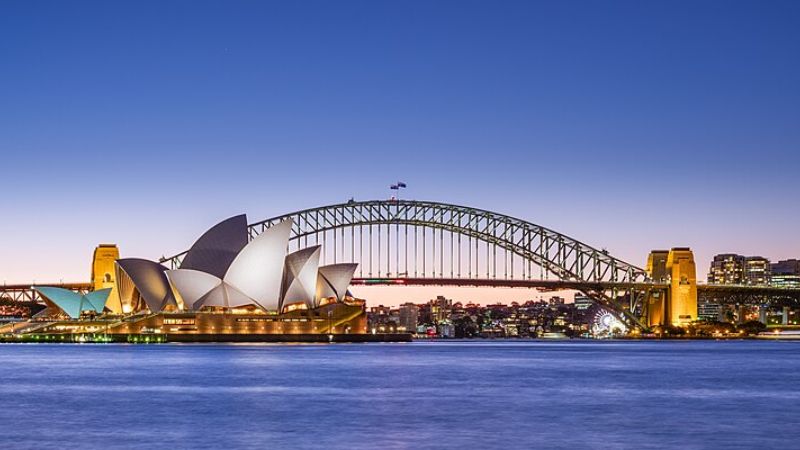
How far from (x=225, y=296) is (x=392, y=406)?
5691 cm

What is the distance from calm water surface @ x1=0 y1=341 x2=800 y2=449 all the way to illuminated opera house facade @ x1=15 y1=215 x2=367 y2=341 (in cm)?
2987

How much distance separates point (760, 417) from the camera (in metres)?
32.5

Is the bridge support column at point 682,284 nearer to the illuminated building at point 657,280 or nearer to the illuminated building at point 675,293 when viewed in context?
the illuminated building at point 675,293

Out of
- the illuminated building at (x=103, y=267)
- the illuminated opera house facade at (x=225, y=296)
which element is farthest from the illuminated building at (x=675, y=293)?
the illuminated building at (x=103, y=267)

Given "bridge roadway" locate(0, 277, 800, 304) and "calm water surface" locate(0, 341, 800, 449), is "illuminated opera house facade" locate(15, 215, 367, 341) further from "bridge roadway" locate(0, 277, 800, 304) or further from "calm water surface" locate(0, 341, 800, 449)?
"calm water surface" locate(0, 341, 800, 449)

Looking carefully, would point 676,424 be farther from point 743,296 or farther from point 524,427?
point 743,296

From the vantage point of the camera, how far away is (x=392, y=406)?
1382 inches

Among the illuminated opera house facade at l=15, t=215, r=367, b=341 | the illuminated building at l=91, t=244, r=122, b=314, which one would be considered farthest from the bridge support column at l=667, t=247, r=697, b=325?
the illuminated building at l=91, t=244, r=122, b=314

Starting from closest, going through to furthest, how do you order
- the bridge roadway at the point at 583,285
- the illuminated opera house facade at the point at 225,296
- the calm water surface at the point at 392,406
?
the calm water surface at the point at 392,406
the illuminated opera house facade at the point at 225,296
the bridge roadway at the point at 583,285

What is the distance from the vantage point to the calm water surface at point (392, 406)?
27234 mm

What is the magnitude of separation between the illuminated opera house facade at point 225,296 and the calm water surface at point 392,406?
29869 mm

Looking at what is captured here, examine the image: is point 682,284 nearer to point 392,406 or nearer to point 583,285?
point 583,285

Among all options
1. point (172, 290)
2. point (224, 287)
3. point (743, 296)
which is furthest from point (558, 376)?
point (743, 296)

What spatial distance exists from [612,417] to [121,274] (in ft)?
237
